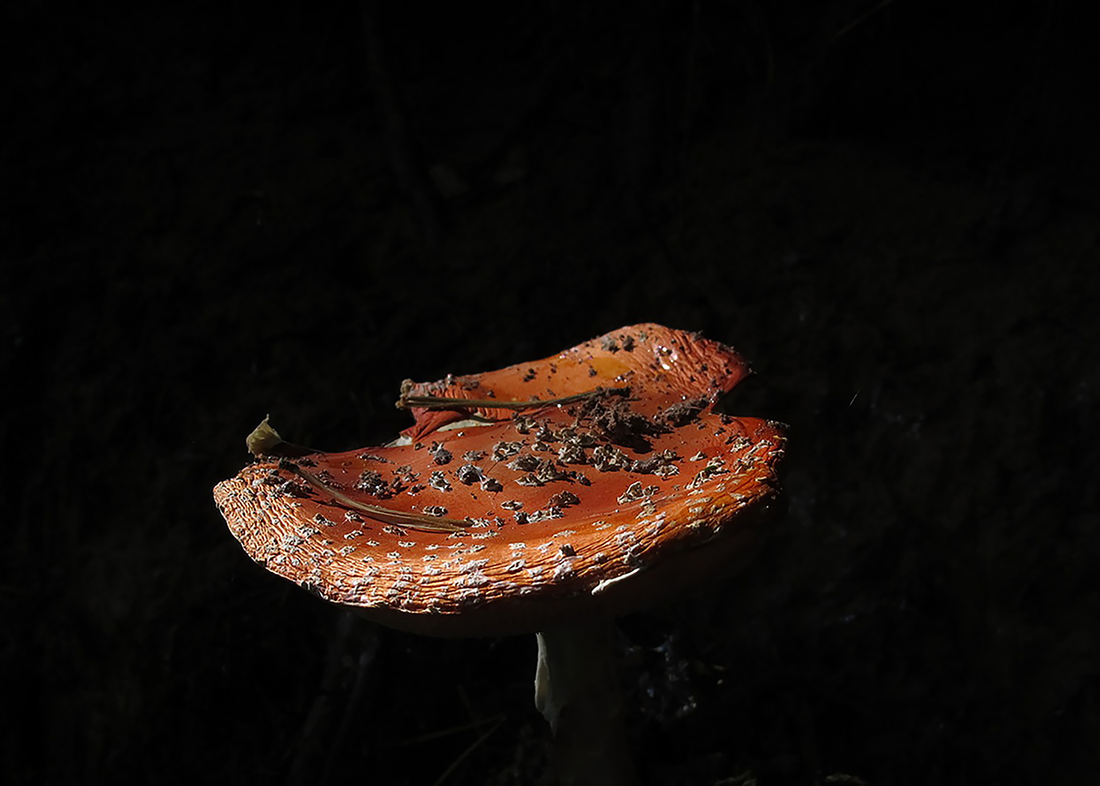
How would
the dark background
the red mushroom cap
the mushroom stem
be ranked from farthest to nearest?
the dark background < the mushroom stem < the red mushroom cap

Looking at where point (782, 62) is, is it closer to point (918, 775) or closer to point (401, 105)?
point (401, 105)

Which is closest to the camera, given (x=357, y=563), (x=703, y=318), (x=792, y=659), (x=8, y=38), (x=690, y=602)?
(x=357, y=563)

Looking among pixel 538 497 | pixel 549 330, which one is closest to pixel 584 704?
pixel 538 497

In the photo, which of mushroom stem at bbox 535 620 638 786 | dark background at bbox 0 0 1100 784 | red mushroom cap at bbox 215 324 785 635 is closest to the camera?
red mushroom cap at bbox 215 324 785 635

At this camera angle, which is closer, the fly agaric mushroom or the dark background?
the fly agaric mushroom

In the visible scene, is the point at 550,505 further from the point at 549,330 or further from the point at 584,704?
the point at 549,330

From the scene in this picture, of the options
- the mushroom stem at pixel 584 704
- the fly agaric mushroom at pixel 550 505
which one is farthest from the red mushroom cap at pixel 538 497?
the mushroom stem at pixel 584 704

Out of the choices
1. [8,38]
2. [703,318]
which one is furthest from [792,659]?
[8,38]

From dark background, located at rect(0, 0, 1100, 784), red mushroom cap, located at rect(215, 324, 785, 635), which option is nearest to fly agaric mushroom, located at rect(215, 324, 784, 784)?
red mushroom cap, located at rect(215, 324, 785, 635)

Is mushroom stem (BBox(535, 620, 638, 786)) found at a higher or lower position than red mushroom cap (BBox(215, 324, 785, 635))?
lower

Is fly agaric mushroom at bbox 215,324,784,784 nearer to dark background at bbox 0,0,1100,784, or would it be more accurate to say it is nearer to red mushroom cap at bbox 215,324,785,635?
red mushroom cap at bbox 215,324,785,635
